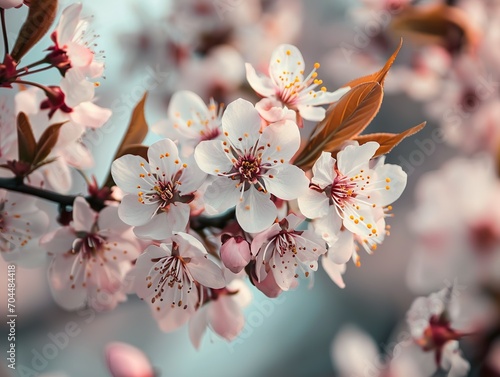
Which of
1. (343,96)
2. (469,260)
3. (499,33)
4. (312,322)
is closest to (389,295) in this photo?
(312,322)

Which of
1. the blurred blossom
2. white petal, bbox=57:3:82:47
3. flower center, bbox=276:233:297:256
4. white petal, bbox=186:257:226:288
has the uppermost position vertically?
white petal, bbox=57:3:82:47

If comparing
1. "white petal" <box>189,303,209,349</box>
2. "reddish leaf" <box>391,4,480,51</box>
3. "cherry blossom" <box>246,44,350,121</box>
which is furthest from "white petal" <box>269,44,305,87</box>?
"reddish leaf" <box>391,4,480,51</box>

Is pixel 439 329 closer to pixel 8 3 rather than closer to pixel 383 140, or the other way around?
pixel 383 140

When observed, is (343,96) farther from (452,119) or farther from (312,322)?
(312,322)

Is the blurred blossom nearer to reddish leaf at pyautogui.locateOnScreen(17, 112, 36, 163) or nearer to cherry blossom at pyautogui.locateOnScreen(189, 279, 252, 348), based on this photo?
cherry blossom at pyautogui.locateOnScreen(189, 279, 252, 348)

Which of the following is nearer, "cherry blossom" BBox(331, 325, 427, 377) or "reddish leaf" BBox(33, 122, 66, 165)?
"reddish leaf" BBox(33, 122, 66, 165)

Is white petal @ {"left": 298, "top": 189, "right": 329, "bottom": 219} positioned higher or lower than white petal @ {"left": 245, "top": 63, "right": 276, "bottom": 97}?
lower

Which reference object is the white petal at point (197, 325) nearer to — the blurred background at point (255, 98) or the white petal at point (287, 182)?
the white petal at point (287, 182)
